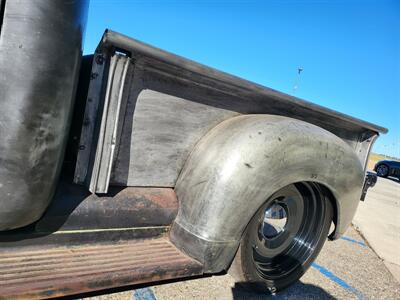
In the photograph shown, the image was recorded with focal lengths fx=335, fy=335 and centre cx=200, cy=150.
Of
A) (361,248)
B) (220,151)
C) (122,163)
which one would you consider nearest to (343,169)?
(220,151)

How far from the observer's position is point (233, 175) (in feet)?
5.50

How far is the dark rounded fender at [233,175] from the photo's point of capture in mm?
1685

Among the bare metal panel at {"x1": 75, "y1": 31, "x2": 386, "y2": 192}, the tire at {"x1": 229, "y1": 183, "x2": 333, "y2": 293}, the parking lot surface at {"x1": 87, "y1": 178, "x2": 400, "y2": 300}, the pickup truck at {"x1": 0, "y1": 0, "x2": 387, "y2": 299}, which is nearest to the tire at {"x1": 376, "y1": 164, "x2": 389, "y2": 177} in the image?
the parking lot surface at {"x1": 87, "y1": 178, "x2": 400, "y2": 300}

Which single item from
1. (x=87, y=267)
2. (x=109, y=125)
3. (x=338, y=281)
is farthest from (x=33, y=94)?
(x=338, y=281)

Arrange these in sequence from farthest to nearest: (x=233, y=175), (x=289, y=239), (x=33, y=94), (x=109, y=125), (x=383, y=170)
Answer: (x=383, y=170) < (x=289, y=239) < (x=233, y=175) < (x=109, y=125) < (x=33, y=94)

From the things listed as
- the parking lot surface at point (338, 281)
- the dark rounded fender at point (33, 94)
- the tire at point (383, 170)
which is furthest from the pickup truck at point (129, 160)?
the tire at point (383, 170)

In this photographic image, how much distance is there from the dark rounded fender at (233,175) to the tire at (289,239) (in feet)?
1.05

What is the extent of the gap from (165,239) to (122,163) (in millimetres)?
487

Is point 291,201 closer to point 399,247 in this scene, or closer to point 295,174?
point 295,174

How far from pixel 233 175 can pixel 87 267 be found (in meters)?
0.79

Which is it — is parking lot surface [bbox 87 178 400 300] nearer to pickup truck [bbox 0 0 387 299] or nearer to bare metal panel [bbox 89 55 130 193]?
pickup truck [bbox 0 0 387 299]

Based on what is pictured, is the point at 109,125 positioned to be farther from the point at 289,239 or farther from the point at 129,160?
the point at 289,239

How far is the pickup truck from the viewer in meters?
1.24

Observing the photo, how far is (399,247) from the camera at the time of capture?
4438 millimetres
